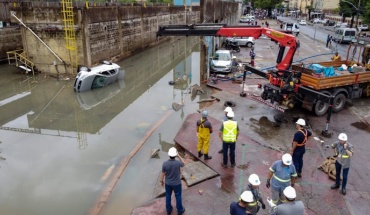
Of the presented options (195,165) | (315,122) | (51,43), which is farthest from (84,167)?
(51,43)

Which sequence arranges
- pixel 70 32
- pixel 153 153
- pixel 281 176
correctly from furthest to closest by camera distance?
pixel 70 32 → pixel 153 153 → pixel 281 176

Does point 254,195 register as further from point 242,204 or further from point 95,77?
point 95,77

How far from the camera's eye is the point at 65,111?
14109 millimetres

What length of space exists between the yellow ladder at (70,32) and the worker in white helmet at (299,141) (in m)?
16.2

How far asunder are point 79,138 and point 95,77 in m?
6.10

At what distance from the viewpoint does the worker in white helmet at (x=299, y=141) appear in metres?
7.49

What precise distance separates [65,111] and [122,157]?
5.89 meters

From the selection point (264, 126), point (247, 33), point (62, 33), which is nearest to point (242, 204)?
point (264, 126)

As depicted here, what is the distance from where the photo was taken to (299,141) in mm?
7555

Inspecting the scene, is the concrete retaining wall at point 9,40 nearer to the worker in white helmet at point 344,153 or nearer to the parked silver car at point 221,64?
the parked silver car at point 221,64

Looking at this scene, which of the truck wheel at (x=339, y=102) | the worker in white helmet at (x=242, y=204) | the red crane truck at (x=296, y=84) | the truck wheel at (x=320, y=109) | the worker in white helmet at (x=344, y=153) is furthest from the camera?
the truck wheel at (x=339, y=102)

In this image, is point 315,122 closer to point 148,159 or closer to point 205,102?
point 205,102

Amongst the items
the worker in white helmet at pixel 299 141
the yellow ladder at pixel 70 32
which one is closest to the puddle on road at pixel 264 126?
the worker in white helmet at pixel 299 141

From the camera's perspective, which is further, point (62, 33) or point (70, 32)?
point (62, 33)
